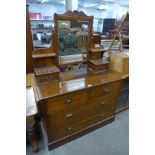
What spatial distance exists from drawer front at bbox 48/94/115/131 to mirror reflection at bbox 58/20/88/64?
1.94ft

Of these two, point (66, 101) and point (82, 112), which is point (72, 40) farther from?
point (82, 112)

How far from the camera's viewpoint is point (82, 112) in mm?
1673

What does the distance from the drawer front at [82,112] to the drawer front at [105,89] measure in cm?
8

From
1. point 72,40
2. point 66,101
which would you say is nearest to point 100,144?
point 66,101

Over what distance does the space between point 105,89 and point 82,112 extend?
404 mm

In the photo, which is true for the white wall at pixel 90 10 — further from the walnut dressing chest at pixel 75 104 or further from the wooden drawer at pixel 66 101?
the wooden drawer at pixel 66 101

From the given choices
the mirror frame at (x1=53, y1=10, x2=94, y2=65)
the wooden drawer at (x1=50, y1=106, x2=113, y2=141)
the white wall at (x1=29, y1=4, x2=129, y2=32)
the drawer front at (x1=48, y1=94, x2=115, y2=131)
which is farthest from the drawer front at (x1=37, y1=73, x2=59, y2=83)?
the white wall at (x1=29, y1=4, x2=129, y2=32)

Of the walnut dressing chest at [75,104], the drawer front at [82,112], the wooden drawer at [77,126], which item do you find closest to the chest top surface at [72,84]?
the walnut dressing chest at [75,104]

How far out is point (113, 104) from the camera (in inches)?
77.5

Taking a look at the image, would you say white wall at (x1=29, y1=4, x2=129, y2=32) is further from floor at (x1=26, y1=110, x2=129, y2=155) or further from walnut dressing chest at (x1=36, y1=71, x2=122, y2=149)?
floor at (x1=26, y1=110, x2=129, y2=155)

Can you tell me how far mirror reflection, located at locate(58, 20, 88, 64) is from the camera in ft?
4.97
